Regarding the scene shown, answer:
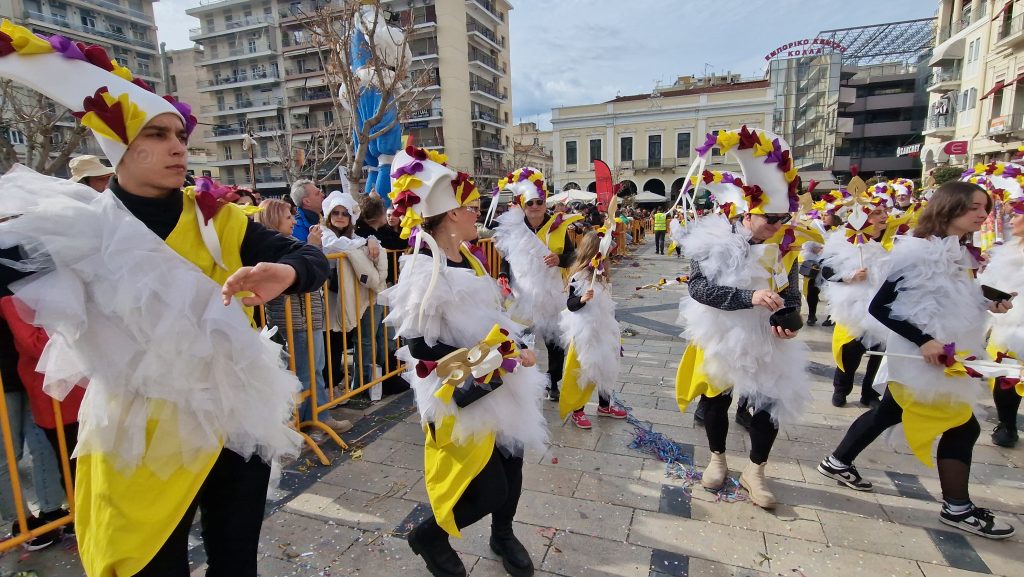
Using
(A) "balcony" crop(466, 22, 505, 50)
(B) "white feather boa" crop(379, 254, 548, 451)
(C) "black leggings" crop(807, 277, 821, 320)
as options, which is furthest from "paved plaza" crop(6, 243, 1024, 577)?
(A) "balcony" crop(466, 22, 505, 50)

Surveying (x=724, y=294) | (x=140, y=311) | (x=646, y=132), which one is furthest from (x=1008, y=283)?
(x=646, y=132)

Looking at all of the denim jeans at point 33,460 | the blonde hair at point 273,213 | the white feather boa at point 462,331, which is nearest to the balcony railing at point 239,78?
the blonde hair at point 273,213

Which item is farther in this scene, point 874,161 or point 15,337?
point 874,161

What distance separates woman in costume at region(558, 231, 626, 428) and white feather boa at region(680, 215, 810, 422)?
98 centimetres

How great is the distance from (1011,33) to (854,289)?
30.5m

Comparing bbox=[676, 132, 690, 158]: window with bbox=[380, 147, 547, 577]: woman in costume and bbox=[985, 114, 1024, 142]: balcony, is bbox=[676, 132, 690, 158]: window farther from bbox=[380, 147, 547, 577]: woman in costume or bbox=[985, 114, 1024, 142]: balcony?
bbox=[380, 147, 547, 577]: woman in costume

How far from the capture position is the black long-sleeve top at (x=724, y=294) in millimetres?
2793

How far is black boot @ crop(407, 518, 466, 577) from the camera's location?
236 centimetres

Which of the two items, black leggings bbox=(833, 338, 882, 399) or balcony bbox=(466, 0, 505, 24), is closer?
black leggings bbox=(833, 338, 882, 399)

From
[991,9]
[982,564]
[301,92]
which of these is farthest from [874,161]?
[982,564]

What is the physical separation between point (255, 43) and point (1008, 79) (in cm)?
5632

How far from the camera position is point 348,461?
361cm

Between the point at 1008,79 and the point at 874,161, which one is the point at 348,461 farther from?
the point at 874,161

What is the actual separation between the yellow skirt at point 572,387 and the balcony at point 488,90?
1855 inches
